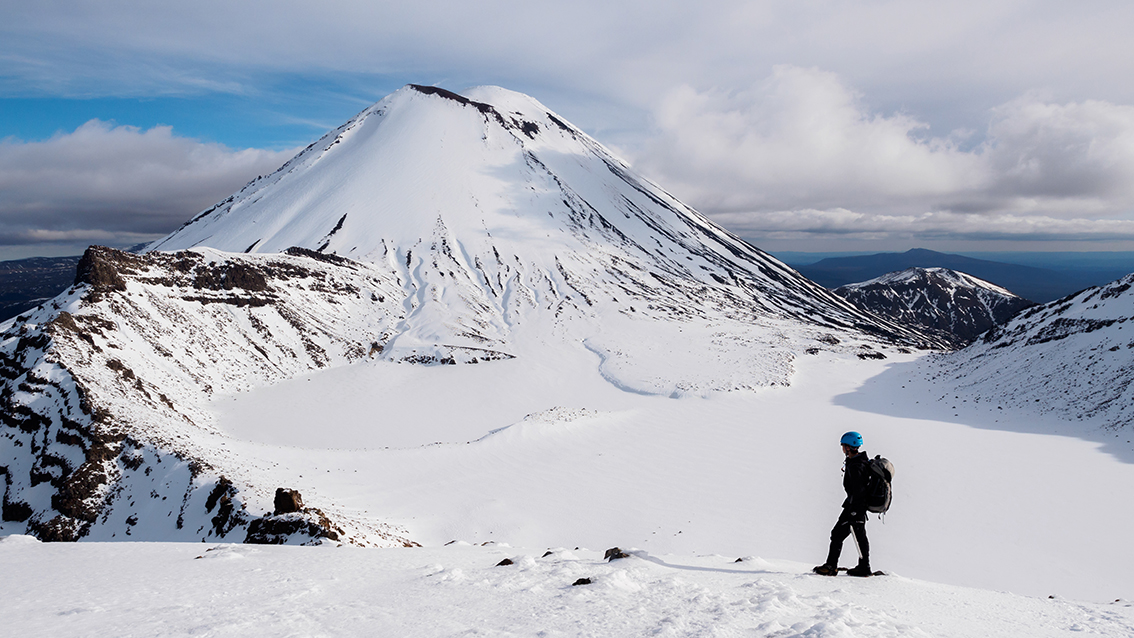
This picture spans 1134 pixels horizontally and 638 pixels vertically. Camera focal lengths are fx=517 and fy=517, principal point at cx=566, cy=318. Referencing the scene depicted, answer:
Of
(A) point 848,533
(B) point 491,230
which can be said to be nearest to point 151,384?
(A) point 848,533

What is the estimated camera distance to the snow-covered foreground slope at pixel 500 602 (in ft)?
17.1

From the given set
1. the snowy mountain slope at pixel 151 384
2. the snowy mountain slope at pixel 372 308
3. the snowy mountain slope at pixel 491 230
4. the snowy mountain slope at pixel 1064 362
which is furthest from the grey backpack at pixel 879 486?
the snowy mountain slope at pixel 491 230

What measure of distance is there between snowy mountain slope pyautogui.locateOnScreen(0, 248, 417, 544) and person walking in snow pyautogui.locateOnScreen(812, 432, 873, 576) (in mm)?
10025

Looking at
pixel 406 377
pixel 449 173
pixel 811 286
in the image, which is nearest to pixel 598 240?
pixel 449 173

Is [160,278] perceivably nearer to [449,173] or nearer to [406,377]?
[406,377]

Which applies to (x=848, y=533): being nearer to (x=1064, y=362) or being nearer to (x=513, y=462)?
(x=513, y=462)

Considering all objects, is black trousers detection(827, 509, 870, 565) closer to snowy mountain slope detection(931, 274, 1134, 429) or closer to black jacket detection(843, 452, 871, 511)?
black jacket detection(843, 452, 871, 511)

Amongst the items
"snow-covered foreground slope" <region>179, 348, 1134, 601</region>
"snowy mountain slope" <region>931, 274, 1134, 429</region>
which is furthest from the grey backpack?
"snowy mountain slope" <region>931, 274, 1134, 429</region>

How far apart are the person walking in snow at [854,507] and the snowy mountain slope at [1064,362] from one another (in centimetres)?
2741

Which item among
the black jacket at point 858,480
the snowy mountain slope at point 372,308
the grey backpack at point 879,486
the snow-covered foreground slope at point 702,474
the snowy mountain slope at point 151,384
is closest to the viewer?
the grey backpack at point 879,486

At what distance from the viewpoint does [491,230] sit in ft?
255

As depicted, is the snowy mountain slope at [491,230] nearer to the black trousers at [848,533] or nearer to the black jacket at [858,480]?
the black trousers at [848,533]

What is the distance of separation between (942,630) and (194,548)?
35.6 feet

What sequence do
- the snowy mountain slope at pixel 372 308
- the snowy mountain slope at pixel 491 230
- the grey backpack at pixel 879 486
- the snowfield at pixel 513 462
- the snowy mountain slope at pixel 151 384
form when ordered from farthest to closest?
the snowy mountain slope at pixel 491 230
the snowy mountain slope at pixel 372 308
the snowy mountain slope at pixel 151 384
the grey backpack at pixel 879 486
the snowfield at pixel 513 462
